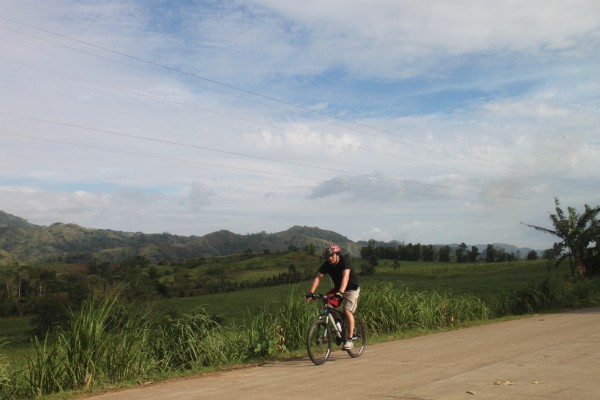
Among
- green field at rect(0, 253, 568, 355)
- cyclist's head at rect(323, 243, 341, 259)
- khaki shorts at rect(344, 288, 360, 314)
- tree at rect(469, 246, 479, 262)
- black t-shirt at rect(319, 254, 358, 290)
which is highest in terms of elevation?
tree at rect(469, 246, 479, 262)

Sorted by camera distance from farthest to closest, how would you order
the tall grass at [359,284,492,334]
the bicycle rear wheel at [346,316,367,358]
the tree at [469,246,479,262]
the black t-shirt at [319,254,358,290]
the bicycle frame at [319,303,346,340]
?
the tree at [469,246,479,262] → the tall grass at [359,284,492,334] → the bicycle rear wheel at [346,316,367,358] → the black t-shirt at [319,254,358,290] → the bicycle frame at [319,303,346,340]

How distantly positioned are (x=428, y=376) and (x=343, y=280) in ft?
8.03

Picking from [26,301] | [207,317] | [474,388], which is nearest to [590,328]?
[474,388]

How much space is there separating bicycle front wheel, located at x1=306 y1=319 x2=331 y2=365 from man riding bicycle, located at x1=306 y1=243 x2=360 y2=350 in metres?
0.37

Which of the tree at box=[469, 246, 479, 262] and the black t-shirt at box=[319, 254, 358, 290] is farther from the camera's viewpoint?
the tree at box=[469, 246, 479, 262]

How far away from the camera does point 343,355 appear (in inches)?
437

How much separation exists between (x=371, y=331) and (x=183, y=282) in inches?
3037

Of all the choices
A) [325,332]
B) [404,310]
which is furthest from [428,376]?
[404,310]

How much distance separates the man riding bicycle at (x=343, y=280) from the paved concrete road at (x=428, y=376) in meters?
Result: 0.74

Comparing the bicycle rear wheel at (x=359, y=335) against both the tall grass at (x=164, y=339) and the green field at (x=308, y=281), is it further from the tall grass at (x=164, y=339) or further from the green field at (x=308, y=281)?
the green field at (x=308, y=281)

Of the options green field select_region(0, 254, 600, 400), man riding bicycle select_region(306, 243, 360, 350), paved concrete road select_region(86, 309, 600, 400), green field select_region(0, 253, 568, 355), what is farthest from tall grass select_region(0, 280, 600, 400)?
green field select_region(0, 253, 568, 355)

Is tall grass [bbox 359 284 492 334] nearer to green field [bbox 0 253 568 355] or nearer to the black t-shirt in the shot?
the black t-shirt

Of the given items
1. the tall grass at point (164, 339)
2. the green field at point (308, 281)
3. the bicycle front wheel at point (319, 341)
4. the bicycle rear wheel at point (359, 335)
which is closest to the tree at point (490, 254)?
the green field at point (308, 281)

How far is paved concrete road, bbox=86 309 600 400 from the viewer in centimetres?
732
